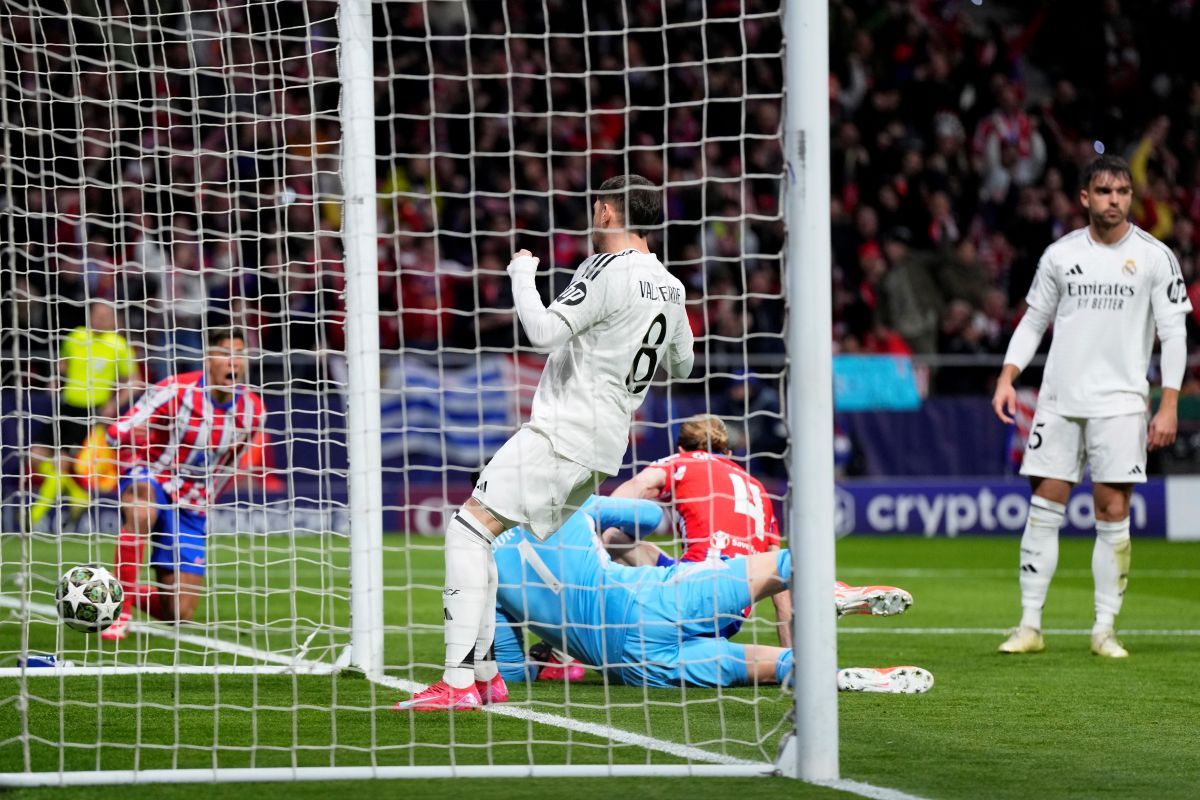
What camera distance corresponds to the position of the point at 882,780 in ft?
14.6

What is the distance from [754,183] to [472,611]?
12.8 meters

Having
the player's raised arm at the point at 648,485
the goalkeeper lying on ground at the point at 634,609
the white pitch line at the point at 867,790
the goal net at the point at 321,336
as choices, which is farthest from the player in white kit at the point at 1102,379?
the white pitch line at the point at 867,790

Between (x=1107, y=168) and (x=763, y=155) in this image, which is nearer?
(x=1107, y=168)

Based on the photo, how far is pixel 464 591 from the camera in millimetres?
5613

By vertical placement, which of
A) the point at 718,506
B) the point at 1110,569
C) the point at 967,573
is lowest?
the point at 967,573

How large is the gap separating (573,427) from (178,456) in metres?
3.83

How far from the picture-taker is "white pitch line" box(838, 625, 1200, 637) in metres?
8.66

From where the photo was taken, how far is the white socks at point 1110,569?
780 centimetres

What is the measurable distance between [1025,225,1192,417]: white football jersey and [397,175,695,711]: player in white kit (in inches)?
117

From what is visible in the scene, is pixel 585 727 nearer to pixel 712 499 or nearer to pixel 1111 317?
pixel 712 499

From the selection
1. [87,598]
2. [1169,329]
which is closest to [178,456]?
[87,598]

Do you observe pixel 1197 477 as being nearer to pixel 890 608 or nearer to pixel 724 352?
pixel 724 352

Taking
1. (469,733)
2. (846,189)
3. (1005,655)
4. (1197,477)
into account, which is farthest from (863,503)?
(469,733)

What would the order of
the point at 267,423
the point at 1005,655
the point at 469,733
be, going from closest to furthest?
the point at 469,733, the point at 1005,655, the point at 267,423
